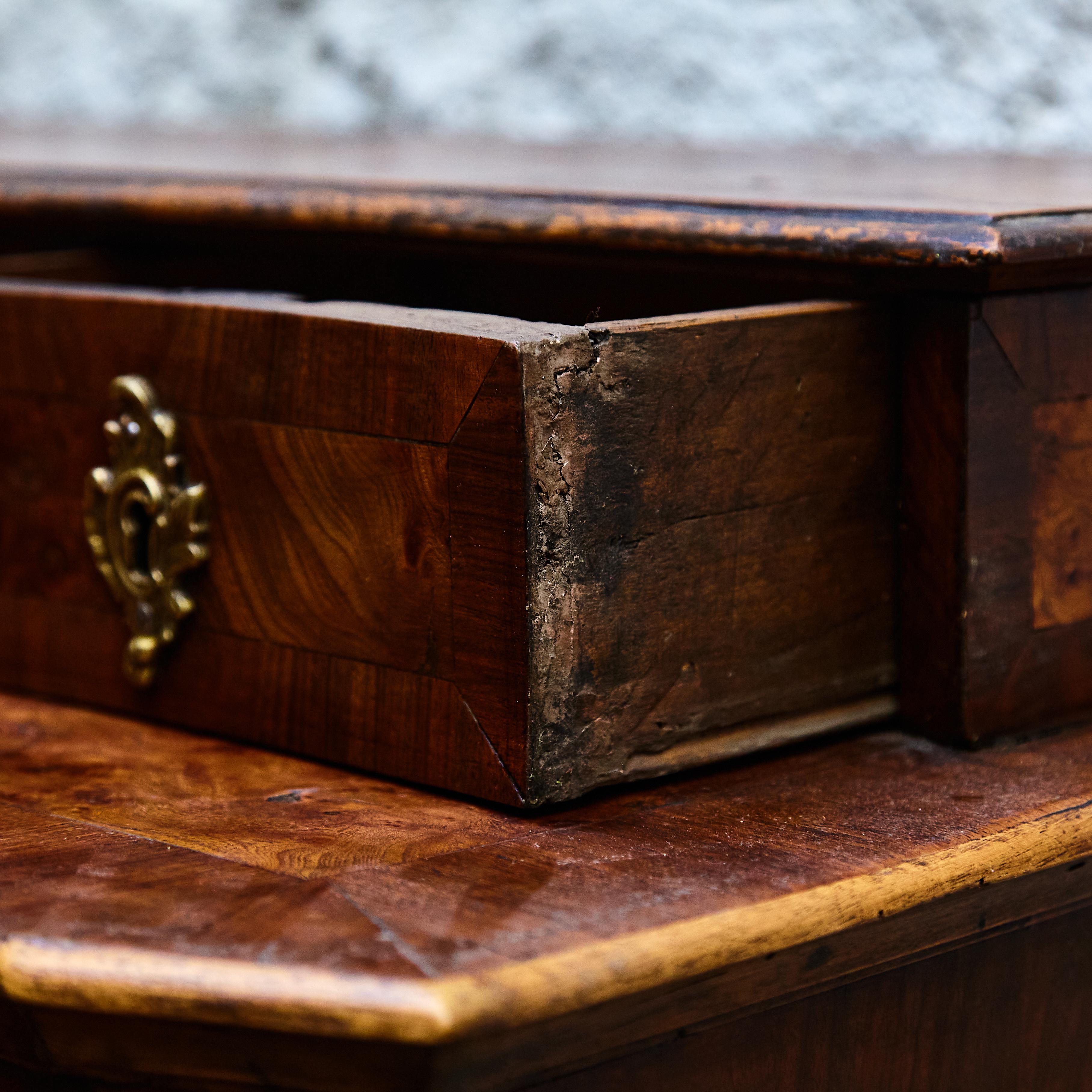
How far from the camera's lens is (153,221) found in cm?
85

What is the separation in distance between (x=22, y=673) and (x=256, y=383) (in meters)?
0.24

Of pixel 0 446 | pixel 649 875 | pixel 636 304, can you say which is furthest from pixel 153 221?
pixel 649 875

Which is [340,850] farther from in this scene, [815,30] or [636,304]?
[815,30]

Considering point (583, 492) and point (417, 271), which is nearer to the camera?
point (583, 492)

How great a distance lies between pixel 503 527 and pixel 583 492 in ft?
0.11

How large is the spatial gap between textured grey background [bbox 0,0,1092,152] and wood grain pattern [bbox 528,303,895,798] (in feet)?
2.42

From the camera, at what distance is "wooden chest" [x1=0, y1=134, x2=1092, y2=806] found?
1.92 feet

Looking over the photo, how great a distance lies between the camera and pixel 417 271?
871 millimetres

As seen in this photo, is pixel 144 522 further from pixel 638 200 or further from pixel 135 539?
pixel 638 200

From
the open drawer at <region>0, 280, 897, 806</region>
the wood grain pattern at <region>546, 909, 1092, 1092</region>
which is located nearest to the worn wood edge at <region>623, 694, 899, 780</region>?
the open drawer at <region>0, 280, 897, 806</region>

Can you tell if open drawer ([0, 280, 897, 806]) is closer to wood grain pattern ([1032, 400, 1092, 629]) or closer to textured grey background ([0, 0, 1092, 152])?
wood grain pattern ([1032, 400, 1092, 629])

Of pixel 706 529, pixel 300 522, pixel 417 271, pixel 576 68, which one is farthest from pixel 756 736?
pixel 576 68

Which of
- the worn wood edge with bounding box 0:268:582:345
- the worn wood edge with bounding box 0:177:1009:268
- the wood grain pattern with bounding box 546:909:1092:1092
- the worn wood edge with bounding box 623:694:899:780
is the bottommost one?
the wood grain pattern with bounding box 546:909:1092:1092

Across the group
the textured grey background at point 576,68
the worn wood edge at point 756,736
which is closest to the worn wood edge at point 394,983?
Answer: the worn wood edge at point 756,736
